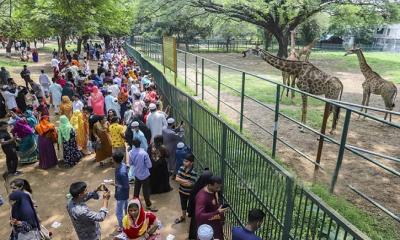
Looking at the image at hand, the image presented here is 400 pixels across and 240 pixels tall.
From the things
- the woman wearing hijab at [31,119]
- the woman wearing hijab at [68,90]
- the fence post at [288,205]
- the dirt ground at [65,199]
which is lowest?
the dirt ground at [65,199]

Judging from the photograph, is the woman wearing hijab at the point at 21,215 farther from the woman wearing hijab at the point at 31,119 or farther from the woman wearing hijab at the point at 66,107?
the woman wearing hijab at the point at 66,107

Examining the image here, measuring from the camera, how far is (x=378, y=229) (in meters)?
5.09

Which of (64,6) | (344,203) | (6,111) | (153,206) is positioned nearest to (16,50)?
(64,6)

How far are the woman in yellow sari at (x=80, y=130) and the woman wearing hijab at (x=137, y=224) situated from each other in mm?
5009

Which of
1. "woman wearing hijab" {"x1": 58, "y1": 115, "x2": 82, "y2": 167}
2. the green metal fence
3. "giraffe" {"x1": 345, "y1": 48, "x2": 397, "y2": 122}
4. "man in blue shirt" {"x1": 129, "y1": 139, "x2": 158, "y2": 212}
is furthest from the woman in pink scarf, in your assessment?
"giraffe" {"x1": 345, "y1": 48, "x2": 397, "y2": 122}

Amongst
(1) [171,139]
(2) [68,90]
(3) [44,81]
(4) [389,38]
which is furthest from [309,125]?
(4) [389,38]

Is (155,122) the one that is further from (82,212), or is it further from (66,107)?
(82,212)

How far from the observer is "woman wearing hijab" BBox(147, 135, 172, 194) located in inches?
249

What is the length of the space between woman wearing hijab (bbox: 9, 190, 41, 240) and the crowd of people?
11 millimetres

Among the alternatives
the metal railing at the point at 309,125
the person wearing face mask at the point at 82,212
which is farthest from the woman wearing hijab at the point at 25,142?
the metal railing at the point at 309,125

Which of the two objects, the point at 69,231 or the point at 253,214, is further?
the point at 69,231

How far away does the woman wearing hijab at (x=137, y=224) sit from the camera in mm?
3891

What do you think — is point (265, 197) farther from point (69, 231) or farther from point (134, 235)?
point (69, 231)

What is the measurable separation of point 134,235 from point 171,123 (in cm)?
377
